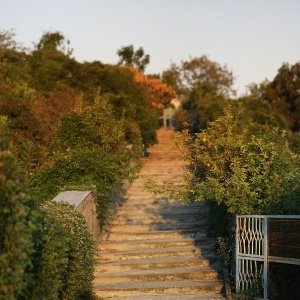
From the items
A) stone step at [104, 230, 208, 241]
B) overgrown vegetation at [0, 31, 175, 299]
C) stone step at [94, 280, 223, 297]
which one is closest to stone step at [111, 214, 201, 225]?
overgrown vegetation at [0, 31, 175, 299]

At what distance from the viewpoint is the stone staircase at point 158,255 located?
10.0m

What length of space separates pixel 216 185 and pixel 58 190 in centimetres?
378

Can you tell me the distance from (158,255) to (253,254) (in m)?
2.79

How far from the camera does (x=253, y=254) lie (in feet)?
30.2

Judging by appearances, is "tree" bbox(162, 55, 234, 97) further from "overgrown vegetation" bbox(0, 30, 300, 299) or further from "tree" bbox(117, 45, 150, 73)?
"overgrown vegetation" bbox(0, 30, 300, 299)

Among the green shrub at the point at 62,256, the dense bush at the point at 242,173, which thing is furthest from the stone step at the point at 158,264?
the green shrub at the point at 62,256

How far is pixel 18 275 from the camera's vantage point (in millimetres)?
4527

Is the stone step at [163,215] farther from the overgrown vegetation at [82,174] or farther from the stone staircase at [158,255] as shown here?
the overgrown vegetation at [82,174]

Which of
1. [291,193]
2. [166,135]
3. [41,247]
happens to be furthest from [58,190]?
[166,135]

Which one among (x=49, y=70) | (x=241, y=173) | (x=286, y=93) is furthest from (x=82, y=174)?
(x=286, y=93)

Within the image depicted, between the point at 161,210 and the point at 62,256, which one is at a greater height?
the point at 62,256

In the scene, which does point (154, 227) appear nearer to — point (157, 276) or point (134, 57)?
point (157, 276)

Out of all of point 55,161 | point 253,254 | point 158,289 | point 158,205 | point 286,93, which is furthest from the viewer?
point 286,93

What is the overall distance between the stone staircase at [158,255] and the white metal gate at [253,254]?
584 millimetres
